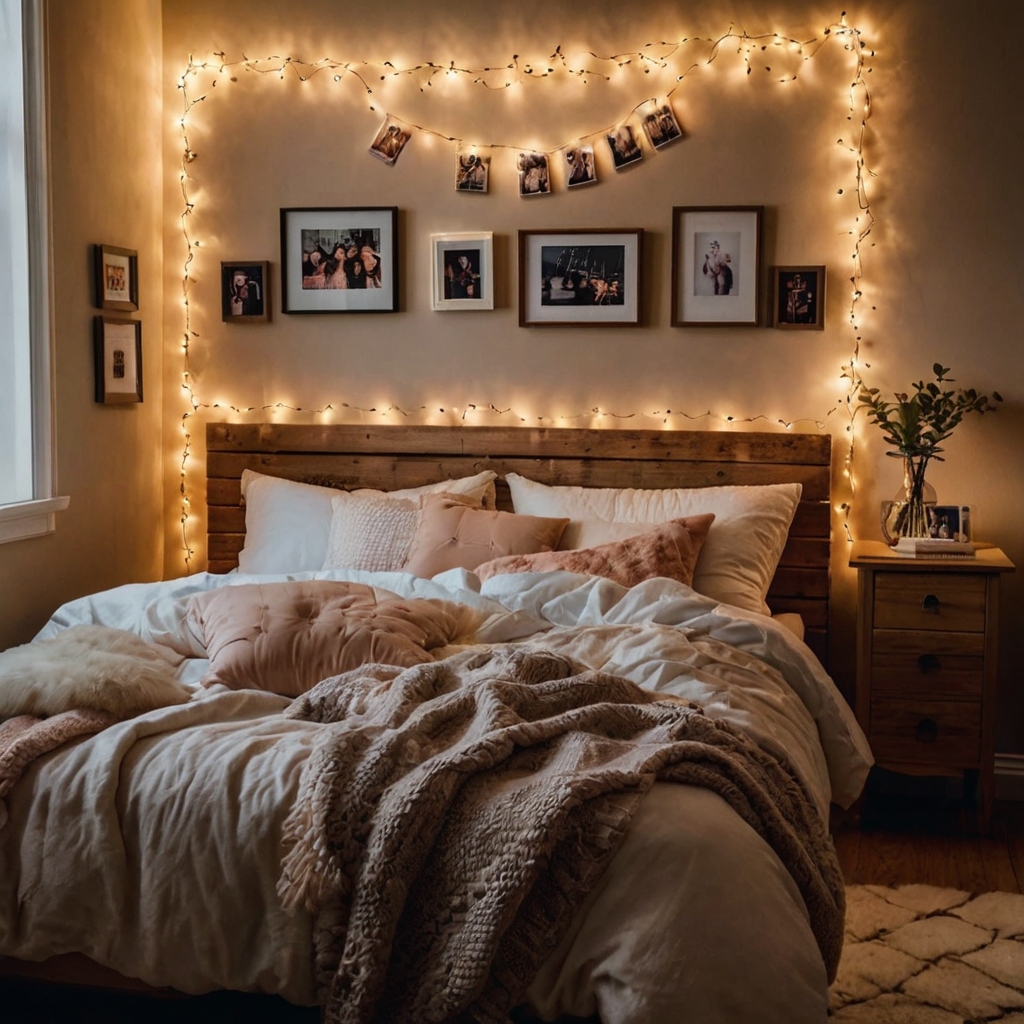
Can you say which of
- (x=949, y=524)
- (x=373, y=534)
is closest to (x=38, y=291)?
(x=373, y=534)

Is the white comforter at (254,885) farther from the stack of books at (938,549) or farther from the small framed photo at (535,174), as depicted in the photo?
the small framed photo at (535,174)

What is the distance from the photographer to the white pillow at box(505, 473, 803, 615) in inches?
136

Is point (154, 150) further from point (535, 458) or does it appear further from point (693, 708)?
point (693, 708)

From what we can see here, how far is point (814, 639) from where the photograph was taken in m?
3.76

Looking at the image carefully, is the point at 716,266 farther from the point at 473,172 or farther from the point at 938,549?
the point at 938,549

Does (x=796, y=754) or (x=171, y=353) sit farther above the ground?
(x=171, y=353)

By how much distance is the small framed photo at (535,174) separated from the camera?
388 cm

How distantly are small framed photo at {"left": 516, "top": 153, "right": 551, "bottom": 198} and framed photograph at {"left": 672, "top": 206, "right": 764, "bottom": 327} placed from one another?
427 millimetres

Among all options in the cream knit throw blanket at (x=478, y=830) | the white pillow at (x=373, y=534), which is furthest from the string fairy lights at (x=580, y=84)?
the cream knit throw blanket at (x=478, y=830)

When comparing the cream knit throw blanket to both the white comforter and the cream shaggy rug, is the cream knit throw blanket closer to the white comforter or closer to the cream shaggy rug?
the white comforter

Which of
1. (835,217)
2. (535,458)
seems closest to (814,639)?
(535,458)

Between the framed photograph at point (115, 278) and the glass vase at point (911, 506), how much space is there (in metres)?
2.47

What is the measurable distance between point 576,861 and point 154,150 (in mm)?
3183

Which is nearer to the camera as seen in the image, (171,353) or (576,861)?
(576,861)
